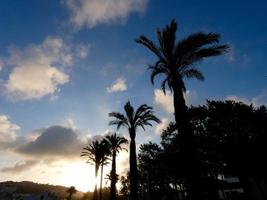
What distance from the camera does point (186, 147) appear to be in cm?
1427

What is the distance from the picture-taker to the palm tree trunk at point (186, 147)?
13.3 meters

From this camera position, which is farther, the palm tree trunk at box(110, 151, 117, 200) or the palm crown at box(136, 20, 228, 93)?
the palm tree trunk at box(110, 151, 117, 200)

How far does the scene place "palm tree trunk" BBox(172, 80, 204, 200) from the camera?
13263mm

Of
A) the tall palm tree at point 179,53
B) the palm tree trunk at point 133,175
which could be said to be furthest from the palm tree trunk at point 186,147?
the palm tree trunk at point 133,175

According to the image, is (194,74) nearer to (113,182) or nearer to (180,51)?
(180,51)

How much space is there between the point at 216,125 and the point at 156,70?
675 inches

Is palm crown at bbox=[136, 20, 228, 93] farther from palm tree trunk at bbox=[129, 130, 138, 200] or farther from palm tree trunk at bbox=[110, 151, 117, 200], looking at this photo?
palm tree trunk at bbox=[110, 151, 117, 200]

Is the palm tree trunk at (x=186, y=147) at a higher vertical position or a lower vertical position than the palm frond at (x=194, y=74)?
lower

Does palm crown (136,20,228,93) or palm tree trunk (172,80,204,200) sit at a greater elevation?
palm crown (136,20,228,93)

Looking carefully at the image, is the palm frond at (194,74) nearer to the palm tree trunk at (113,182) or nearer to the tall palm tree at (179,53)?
the tall palm tree at (179,53)

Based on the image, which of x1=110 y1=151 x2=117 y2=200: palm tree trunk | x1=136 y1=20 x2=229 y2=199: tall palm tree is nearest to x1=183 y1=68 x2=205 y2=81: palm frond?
x1=136 y1=20 x2=229 y2=199: tall palm tree

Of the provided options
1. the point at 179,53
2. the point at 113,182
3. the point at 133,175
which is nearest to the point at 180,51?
the point at 179,53

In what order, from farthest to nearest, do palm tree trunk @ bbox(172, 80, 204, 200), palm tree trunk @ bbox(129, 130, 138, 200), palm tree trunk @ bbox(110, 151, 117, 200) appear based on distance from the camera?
palm tree trunk @ bbox(110, 151, 117, 200), palm tree trunk @ bbox(129, 130, 138, 200), palm tree trunk @ bbox(172, 80, 204, 200)

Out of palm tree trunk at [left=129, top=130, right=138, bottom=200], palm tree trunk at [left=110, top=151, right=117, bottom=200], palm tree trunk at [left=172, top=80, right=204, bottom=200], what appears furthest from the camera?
palm tree trunk at [left=110, top=151, right=117, bottom=200]
